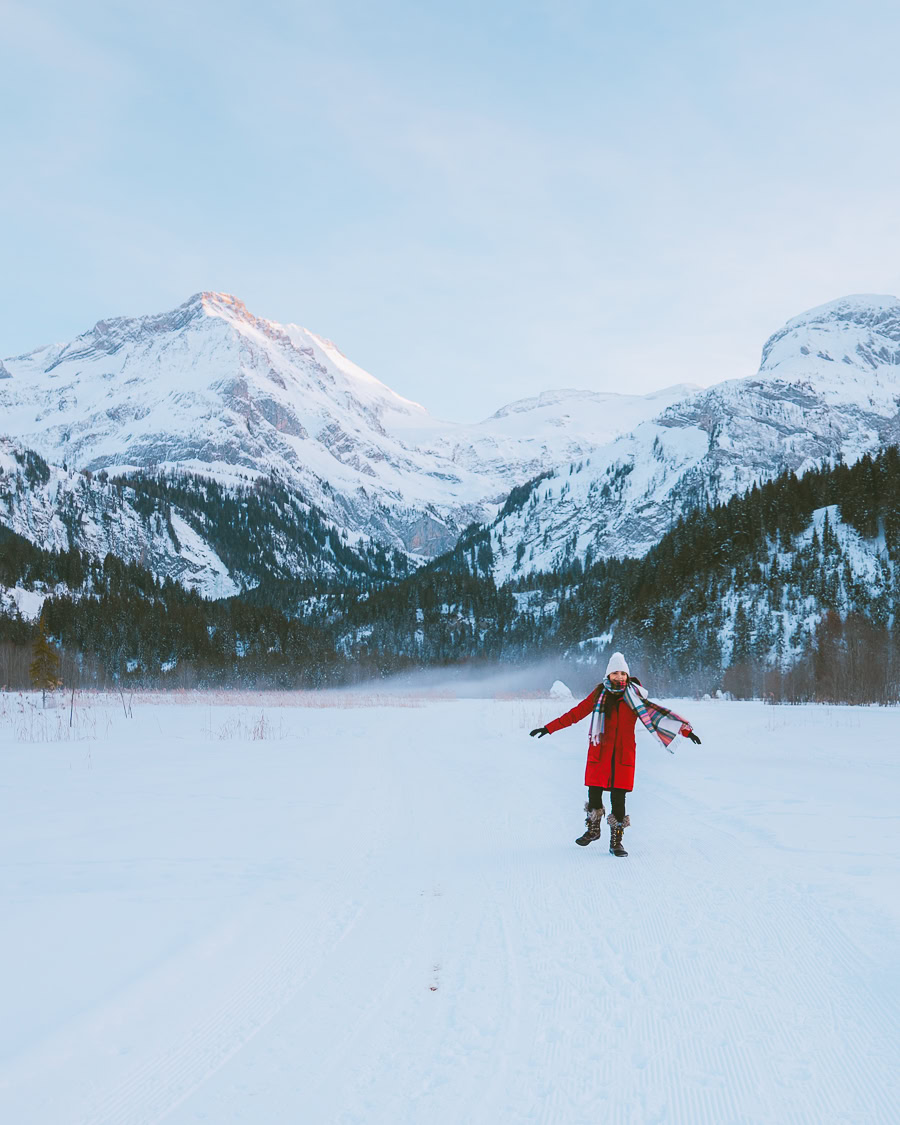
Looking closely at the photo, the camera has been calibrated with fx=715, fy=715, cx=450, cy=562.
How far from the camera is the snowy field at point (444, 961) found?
351cm

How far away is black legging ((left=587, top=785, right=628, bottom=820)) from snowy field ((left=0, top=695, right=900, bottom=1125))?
563 millimetres

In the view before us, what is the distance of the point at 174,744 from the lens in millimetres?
19062

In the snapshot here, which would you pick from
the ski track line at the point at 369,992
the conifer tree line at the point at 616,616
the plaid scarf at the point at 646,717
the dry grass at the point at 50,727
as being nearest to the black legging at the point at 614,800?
the plaid scarf at the point at 646,717

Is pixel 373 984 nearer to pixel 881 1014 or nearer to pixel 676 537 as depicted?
pixel 881 1014

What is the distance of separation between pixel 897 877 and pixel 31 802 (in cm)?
1114

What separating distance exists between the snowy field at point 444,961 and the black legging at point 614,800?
563mm

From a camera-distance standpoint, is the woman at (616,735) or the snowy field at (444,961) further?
the woman at (616,735)

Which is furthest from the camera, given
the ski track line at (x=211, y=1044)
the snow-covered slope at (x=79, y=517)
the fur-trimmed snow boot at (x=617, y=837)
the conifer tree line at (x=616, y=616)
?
the snow-covered slope at (x=79, y=517)

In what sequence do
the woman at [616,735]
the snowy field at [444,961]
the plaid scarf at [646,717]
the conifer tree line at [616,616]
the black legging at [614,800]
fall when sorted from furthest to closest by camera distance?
the conifer tree line at [616,616]
the plaid scarf at [646,717]
the woman at [616,735]
the black legging at [614,800]
the snowy field at [444,961]

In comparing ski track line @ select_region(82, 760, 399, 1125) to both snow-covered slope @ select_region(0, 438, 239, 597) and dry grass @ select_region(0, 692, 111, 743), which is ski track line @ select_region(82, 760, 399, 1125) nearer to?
dry grass @ select_region(0, 692, 111, 743)

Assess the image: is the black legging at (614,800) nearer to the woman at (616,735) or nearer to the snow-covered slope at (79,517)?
the woman at (616,735)

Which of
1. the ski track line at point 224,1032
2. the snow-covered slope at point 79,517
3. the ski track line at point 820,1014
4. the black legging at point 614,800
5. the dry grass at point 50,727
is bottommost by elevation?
the dry grass at point 50,727

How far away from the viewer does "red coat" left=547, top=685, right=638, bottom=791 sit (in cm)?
837

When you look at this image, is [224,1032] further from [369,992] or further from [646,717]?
[646,717]
